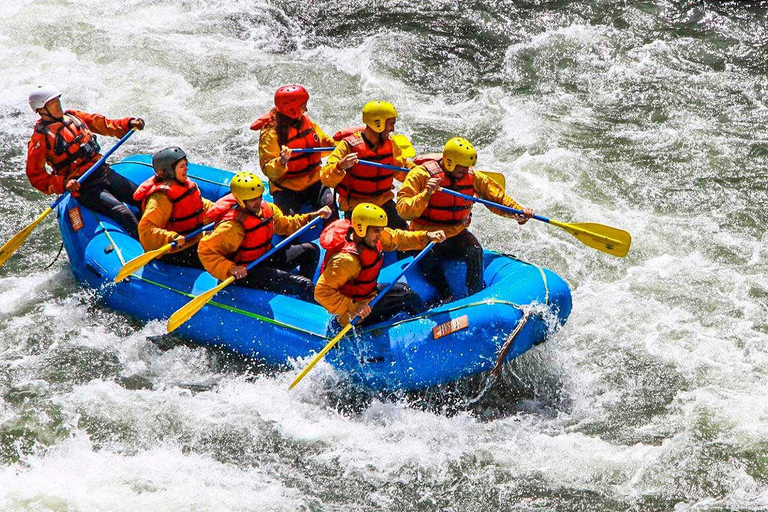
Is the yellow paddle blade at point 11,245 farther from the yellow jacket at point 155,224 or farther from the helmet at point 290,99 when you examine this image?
the helmet at point 290,99

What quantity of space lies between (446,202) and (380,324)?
1020 millimetres

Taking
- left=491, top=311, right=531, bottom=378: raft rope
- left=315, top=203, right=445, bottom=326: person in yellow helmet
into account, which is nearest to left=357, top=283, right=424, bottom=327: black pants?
left=315, top=203, right=445, bottom=326: person in yellow helmet

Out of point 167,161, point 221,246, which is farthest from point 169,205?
point 221,246

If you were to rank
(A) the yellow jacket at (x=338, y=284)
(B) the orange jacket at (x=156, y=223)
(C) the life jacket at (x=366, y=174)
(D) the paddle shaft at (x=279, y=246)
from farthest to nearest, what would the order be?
(C) the life jacket at (x=366, y=174) < (B) the orange jacket at (x=156, y=223) < (D) the paddle shaft at (x=279, y=246) < (A) the yellow jacket at (x=338, y=284)

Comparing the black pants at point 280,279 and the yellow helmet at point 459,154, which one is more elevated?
the yellow helmet at point 459,154

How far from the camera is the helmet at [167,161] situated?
278 inches

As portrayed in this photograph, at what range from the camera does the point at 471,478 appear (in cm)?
636

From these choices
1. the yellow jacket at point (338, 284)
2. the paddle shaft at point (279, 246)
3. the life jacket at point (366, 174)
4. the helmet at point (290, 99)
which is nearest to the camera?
the yellow jacket at point (338, 284)

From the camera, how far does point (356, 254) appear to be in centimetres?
648

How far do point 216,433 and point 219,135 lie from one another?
4.87 m

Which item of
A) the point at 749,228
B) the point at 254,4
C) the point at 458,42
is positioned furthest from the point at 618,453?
the point at 254,4

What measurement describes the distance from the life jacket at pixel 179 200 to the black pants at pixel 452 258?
181cm

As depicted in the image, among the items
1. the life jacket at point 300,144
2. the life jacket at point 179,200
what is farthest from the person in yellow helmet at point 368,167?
the life jacket at point 179,200

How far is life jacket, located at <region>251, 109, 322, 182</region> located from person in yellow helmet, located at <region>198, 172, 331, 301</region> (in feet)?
1.71
